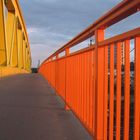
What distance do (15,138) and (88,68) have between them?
54.6 inches

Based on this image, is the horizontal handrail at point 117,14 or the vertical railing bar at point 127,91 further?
the vertical railing bar at point 127,91

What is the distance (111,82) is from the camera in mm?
4484

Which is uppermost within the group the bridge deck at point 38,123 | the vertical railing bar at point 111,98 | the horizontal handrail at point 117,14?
the horizontal handrail at point 117,14

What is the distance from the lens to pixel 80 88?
690 centimetres

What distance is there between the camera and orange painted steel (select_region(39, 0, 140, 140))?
12.0 ft

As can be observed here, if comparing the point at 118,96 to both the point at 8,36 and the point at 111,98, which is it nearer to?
the point at 111,98

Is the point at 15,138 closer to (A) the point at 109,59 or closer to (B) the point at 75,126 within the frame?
(B) the point at 75,126

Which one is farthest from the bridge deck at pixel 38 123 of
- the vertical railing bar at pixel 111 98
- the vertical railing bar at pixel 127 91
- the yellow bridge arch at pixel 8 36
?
the yellow bridge arch at pixel 8 36

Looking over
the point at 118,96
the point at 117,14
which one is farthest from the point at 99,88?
the point at 117,14

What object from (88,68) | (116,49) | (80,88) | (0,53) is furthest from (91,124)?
(0,53)

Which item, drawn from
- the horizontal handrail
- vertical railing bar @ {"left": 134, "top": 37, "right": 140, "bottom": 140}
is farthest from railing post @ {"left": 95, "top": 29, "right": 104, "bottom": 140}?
vertical railing bar @ {"left": 134, "top": 37, "right": 140, "bottom": 140}

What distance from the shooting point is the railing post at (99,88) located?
16.4ft

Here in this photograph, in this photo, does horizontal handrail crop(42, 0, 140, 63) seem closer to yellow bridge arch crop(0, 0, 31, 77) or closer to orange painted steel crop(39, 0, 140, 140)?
orange painted steel crop(39, 0, 140, 140)

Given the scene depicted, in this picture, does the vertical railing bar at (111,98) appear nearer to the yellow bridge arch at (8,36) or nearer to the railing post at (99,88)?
the railing post at (99,88)
